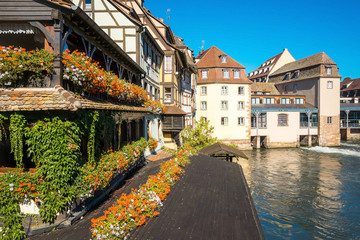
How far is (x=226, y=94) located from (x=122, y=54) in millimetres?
29542

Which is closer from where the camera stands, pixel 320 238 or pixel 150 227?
pixel 150 227

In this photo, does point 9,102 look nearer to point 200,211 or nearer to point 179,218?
point 179,218

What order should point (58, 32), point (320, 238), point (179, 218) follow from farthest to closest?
point (320, 238), point (58, 32), point (179, 218)

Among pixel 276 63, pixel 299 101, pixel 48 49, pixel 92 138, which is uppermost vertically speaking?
pixel 276 63

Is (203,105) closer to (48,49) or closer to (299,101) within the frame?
(299,101)

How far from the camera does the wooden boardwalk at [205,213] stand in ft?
17.1

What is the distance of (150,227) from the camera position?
528 centimetres

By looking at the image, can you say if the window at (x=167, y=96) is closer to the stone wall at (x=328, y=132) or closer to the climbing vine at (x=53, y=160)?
the climbing vine at (x=53, y=160)

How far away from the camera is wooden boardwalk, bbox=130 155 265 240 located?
5.20m

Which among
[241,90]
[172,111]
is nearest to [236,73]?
[241,90]

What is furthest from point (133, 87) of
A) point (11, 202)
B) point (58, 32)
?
point (11, 202)

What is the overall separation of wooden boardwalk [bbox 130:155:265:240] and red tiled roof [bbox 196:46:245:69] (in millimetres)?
32262

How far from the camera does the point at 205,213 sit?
6305mm

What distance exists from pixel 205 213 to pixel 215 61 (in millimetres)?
36343
